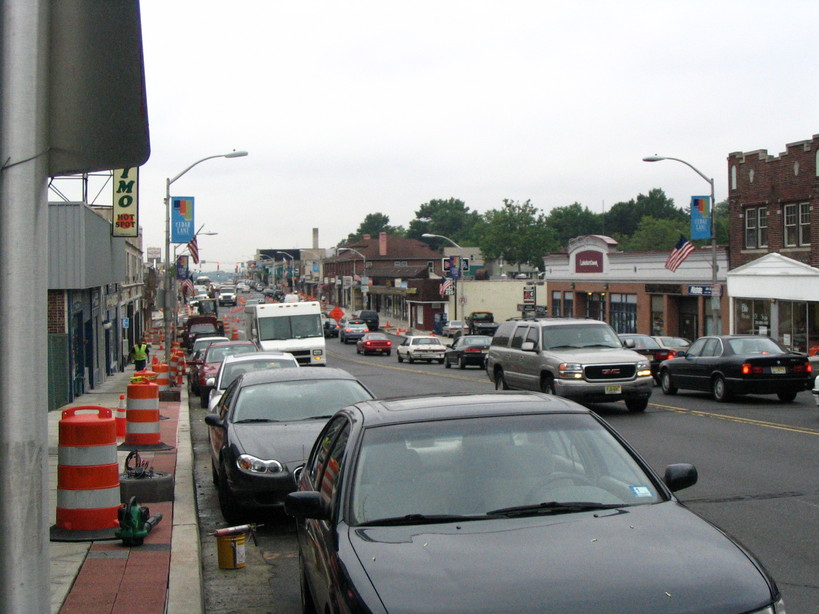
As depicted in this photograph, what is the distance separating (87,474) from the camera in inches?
328

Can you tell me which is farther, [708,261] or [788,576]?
[708,261]

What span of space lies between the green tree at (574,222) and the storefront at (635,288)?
9008cm

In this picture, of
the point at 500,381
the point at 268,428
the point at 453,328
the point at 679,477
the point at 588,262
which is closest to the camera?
the point at 679,477

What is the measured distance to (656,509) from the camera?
4.83m

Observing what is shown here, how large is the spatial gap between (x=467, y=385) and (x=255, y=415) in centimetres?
1904

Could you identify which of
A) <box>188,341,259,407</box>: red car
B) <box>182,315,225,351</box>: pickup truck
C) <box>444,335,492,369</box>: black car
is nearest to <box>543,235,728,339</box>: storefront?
<box>444,335,492,369</box>: black car

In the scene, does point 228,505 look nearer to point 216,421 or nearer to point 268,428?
point 268,428

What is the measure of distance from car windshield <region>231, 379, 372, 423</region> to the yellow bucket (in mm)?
2388

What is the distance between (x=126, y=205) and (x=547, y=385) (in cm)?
1716

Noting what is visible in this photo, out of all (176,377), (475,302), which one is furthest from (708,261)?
(475,302)

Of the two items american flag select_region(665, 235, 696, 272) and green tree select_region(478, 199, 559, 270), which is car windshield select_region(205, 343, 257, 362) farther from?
Answer: green tree select_region(478, 199, 559, 270)

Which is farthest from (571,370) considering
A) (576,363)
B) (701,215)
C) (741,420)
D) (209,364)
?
(701,215)

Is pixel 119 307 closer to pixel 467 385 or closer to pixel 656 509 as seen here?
pixel 467 385

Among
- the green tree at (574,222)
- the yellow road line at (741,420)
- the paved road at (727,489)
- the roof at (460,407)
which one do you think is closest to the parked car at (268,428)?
the paved road at (727,489)
